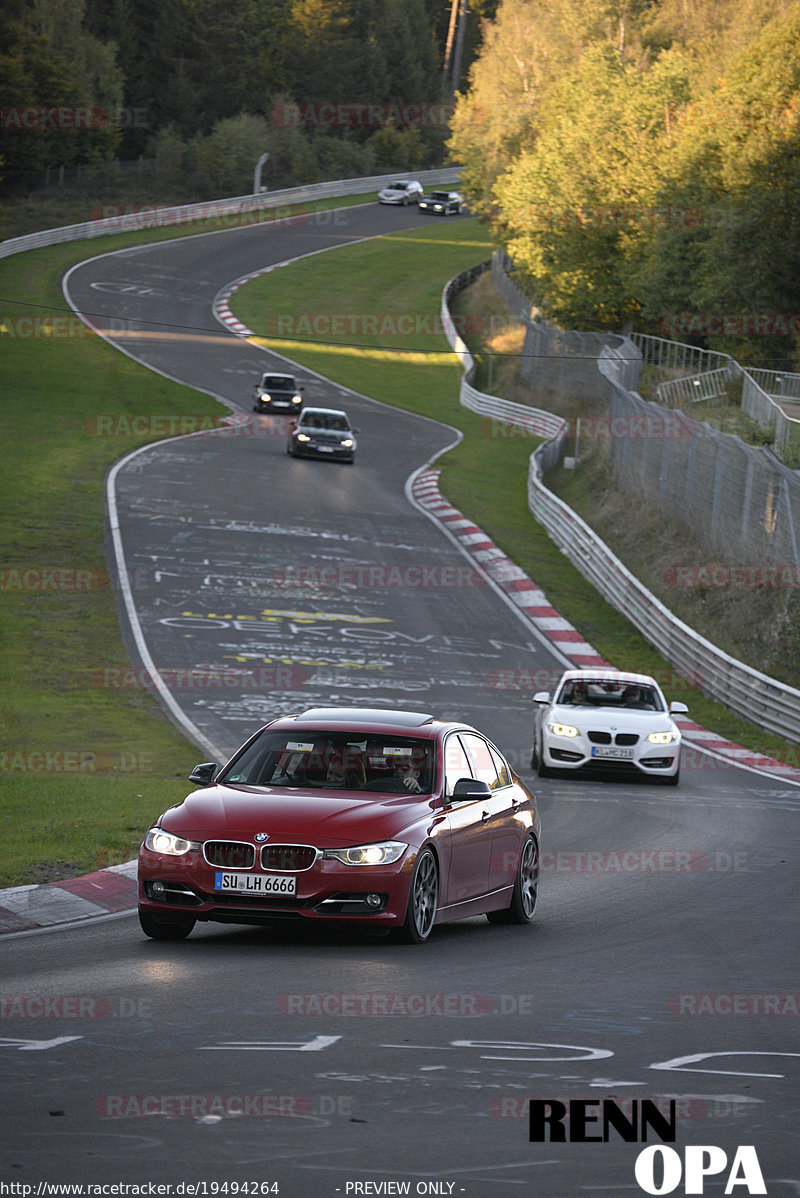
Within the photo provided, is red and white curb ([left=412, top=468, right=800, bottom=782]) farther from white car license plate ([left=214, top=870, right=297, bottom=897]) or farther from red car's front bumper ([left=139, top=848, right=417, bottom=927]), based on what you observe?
white car license plate ([left=214, top=870, right=297, bottom=897])

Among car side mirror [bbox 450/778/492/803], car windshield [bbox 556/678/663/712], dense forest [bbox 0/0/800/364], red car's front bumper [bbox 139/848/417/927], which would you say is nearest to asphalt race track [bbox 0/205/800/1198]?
red car's front bumper [bbox 139/848/417/927]

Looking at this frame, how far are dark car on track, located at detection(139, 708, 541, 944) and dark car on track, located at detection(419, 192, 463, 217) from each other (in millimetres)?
99035

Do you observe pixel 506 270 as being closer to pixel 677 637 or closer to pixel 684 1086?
pixel 677 637

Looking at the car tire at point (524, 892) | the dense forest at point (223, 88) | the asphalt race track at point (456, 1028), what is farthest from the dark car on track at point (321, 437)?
the dense forest at point (223, 88)

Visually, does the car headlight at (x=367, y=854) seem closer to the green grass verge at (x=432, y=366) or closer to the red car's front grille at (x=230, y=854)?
the red car's front grille at (x=230, y=854)

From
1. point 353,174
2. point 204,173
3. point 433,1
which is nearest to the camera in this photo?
point 204,173

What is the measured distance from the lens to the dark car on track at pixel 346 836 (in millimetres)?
9688

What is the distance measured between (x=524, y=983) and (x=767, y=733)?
17.0 meters

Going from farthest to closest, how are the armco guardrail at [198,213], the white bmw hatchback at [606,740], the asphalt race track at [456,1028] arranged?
the armco guardrail at [198,213]
the white bmw hatchback at [606,740]
the asphalt race track at [456,1028]

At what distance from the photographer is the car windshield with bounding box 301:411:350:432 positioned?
4775cm

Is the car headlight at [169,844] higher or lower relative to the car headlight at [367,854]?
lower

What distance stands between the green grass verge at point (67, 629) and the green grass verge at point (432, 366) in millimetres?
9013

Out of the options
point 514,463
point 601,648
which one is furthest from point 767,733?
point 514,463

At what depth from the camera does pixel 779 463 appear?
26.0m
